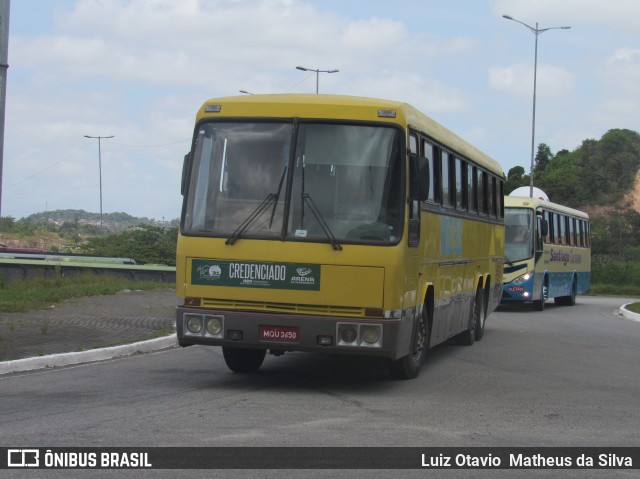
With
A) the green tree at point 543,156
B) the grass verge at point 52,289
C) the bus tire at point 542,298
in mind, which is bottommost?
the bus tire at point 542,298

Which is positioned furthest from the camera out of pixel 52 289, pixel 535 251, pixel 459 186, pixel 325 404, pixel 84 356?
pixel 535 251

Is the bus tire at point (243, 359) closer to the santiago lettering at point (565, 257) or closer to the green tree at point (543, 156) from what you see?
the santiago lettering at point (565, 257)

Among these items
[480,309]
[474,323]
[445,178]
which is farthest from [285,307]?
[480,309]

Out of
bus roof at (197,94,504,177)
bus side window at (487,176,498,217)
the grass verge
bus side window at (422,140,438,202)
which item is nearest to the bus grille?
bus roof at (197,94,504,177)

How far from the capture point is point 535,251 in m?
28.0

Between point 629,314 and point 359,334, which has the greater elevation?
point 359,334

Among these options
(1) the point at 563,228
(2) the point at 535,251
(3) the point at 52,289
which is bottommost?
(3) the point at 52,289

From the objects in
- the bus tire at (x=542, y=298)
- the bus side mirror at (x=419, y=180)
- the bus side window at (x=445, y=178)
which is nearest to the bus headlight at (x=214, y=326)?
the bus side mirror at (x=419, y=180)

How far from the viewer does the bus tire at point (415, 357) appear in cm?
1200

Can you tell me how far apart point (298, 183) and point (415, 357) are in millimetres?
2898

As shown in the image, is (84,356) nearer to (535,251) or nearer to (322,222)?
(322,222)

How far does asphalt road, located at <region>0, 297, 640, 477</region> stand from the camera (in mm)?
8125

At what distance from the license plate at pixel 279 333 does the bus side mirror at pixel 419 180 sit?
193cm

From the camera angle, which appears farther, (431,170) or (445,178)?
(445,178)
